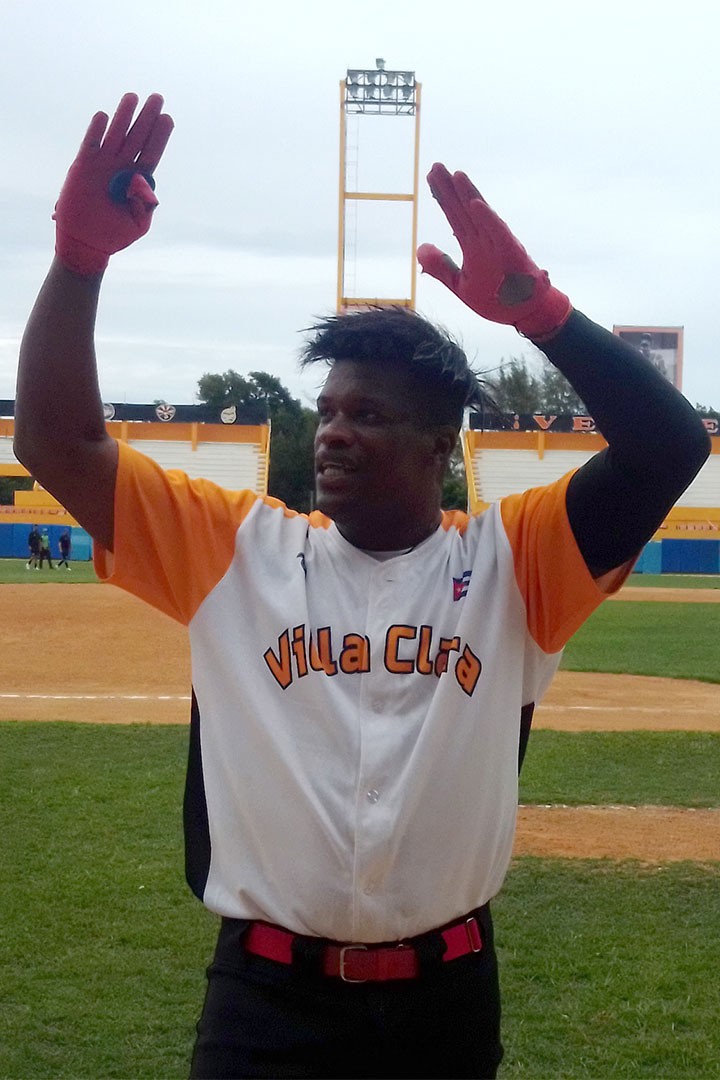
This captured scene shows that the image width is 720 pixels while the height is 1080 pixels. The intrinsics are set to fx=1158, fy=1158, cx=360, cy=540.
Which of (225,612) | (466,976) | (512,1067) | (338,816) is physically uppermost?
(225,612)

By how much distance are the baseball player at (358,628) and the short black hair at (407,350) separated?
0.03ft

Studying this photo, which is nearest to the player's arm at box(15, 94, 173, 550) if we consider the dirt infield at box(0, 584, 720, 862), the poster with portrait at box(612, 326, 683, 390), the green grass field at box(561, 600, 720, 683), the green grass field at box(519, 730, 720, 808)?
the dirt infield at box(0, 584, 720, 862)

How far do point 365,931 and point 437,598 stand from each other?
0.64m

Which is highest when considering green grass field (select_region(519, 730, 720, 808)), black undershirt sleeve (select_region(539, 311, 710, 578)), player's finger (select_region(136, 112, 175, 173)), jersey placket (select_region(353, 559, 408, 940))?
player's finger (select_region(136, 112, 175, 173))

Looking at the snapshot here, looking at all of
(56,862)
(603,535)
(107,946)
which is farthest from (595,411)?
(56,862)

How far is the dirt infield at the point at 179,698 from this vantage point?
6.84m

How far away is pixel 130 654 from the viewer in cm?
1580

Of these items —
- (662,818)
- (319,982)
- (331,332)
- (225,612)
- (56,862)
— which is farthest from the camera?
(662,818)

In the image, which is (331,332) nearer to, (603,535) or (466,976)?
(603,535)

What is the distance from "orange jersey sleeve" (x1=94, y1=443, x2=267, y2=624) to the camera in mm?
2258

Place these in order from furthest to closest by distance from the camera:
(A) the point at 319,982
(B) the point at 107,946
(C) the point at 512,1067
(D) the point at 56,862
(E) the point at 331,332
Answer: (D) the point at 56,862 < (B) the point at 107,946 < (C) the point at 512,1067 < (E) the point at 331,332 < (A) the point at 319,982

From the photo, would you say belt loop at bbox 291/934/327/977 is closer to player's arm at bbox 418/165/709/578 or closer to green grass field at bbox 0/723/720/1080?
player's arm at bbox 418/165/709/578

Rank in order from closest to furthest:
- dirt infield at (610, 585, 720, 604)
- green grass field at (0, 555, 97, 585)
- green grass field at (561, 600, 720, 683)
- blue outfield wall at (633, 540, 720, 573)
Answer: green grass field at (561, 600, 720, 683) → dirt infield at (610, 585, 720, 604) → green grass field at (0, 555, 97, 585) → blue outfield wall at (633, 540, 720, 573)

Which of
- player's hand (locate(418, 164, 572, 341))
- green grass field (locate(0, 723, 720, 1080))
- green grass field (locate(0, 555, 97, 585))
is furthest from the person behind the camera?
green grass field (locate(0, 555, 97, 585))
